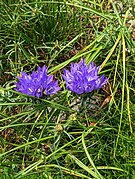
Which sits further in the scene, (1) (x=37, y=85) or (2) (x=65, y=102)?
(2) (x=65, y=102)

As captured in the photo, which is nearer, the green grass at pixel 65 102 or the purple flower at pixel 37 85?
the purple flower at pixel 37 85

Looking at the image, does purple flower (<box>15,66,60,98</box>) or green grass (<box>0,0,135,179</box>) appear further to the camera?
green grass (<box>0,0,135,179</box>)

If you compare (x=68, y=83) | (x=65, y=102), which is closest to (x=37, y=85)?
(x=68, y=83)

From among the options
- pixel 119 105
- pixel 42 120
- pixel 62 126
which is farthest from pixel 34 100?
pixel 119 105

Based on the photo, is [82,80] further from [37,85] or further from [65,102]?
[65,102]

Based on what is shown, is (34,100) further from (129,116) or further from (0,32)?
(0,32)

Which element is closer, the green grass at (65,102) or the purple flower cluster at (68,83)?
the purple flower cluster at (68,83)

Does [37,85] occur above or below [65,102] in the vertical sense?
above

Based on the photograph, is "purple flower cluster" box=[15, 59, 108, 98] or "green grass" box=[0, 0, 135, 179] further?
"green grass" box=[0, 0, 135, 179]
